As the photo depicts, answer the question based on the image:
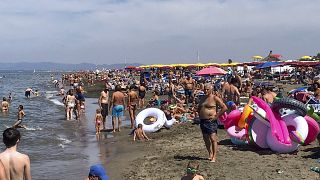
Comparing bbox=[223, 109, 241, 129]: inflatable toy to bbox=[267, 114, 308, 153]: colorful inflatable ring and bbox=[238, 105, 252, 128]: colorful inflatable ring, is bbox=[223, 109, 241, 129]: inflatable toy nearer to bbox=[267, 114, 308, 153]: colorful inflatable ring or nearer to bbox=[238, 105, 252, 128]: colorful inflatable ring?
bbox=[238, 105, 252, 128]: colorful inflatable ring

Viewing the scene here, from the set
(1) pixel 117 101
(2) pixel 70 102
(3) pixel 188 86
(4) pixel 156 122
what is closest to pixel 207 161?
(4) pixel 156 122

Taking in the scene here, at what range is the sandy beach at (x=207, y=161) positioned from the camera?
6.95 metres

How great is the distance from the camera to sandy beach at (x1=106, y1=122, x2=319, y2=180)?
6.95m

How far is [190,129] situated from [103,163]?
324cm

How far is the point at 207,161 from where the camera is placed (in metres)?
7.73

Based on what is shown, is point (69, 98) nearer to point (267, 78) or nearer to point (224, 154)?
point (224, 154)

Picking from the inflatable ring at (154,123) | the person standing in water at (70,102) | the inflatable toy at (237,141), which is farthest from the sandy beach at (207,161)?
the person standing in water at (70,102)

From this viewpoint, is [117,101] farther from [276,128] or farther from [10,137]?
[10,137]

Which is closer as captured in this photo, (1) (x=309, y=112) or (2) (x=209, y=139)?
(2) (x=209, y=139)

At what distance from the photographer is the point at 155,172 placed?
7660 mm

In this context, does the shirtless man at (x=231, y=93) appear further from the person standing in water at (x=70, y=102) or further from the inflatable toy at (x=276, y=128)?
the person standing in water at (x=70, y=102)

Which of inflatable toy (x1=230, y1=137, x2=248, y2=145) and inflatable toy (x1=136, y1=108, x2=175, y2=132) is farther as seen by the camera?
inflatable toy (x1=136, y1=108, x2=175, y2=132)

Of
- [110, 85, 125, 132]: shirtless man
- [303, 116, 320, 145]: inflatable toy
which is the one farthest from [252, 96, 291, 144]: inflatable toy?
[110, 85, 125, 132]: shirtless man

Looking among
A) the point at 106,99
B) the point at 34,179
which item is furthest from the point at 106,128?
the point at 34,179
